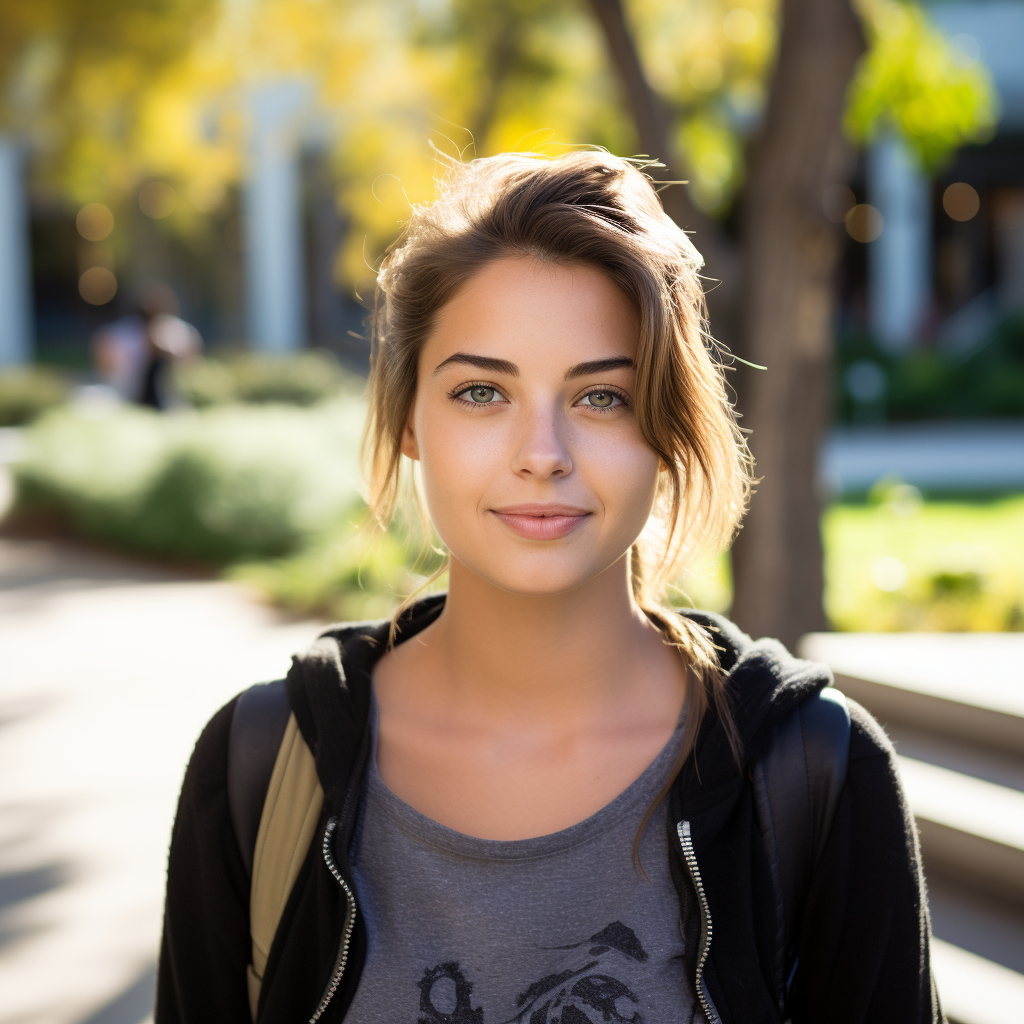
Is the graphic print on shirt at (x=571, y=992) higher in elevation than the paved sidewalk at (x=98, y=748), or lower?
higher

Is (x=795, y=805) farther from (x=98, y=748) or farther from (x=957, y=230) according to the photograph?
(x=957, y=230)

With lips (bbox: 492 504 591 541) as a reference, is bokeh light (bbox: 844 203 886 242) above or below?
above

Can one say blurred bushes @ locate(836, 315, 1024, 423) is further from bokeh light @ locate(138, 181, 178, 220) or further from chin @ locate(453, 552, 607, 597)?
chin @ locate(453, 552, 607, 597)

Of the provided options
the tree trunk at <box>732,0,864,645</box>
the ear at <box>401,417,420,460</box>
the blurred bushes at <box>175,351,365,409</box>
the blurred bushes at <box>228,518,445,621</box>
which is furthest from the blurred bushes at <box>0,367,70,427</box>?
the ear at <box>401,417,420,460</box>

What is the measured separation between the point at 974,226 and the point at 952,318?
224 centimetres

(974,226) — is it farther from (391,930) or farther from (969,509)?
(391,930)

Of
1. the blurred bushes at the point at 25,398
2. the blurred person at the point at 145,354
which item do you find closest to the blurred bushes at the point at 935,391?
the blurred person at the point at 145,354

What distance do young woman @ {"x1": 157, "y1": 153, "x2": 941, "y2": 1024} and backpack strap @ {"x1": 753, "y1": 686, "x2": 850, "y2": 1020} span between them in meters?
0.02

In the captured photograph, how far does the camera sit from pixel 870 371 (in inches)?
716

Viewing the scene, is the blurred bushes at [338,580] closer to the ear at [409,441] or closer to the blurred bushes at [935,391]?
the ear at [409,441]

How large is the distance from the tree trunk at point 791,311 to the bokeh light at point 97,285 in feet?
107

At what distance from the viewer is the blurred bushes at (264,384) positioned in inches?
754

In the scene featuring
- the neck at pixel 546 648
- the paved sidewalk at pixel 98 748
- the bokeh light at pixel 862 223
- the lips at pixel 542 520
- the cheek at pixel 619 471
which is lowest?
the paved sidewalk at pixel 98 748

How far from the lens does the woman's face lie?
1.62 meters
